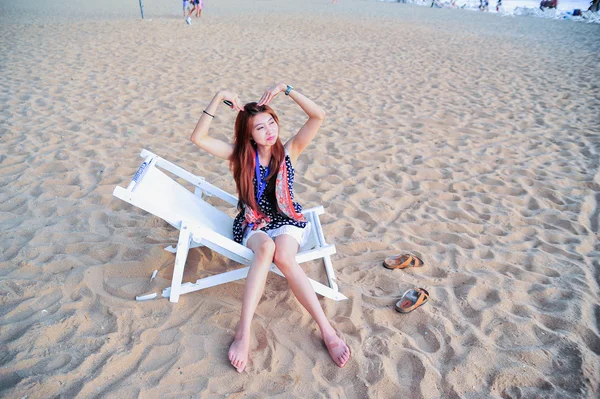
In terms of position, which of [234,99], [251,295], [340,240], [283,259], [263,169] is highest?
[234,99]

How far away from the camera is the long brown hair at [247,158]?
2.56 m

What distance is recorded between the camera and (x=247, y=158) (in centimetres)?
259

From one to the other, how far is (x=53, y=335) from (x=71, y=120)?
3.81m

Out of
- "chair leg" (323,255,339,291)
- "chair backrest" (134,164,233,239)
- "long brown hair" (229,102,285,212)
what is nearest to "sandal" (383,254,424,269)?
"chair leg" (323,255,339,291)

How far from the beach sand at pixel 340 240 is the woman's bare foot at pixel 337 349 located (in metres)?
0.06

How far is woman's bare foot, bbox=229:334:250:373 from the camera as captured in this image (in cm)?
217

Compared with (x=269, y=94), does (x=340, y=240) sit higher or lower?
lower

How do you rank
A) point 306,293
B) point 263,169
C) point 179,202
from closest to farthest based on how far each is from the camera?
point 306,293
point 263,169
point 179,202

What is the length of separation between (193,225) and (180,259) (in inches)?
8.7

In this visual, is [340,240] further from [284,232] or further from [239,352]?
[239,352]

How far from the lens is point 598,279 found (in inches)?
111

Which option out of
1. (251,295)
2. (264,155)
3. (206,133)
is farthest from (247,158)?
(251,295)

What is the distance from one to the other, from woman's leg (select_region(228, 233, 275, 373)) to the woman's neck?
51 centimetres

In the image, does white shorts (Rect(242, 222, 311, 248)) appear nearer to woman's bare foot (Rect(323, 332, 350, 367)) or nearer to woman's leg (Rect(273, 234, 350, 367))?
woman's leg (Rect(273, 234, 350, 367))
